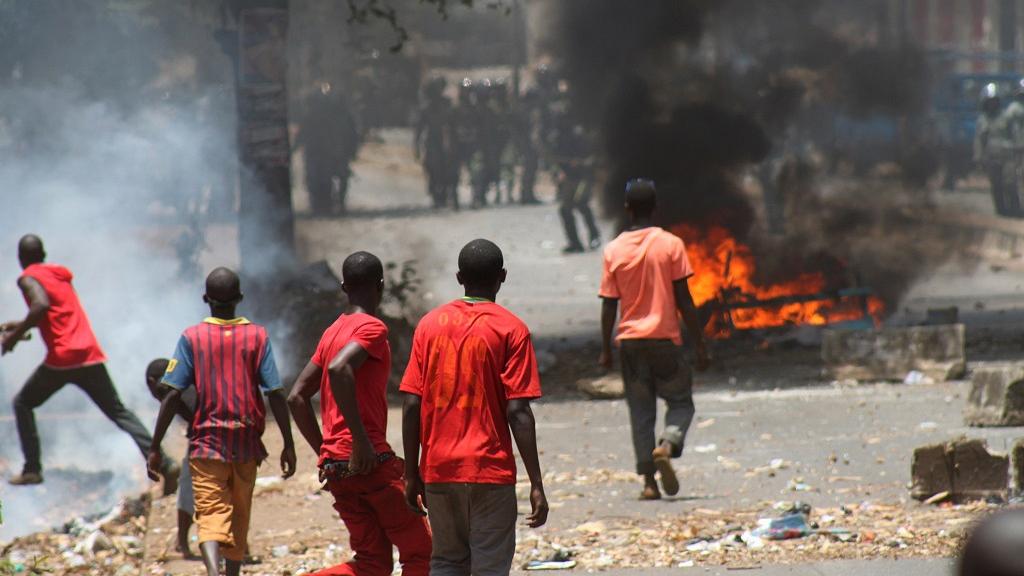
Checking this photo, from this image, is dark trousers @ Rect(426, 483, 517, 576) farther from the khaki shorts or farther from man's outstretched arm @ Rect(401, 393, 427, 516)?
the khaki shorts

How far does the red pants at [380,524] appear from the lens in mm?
4488

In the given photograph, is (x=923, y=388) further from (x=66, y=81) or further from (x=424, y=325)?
(x=66, y=81)

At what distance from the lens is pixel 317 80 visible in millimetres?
27891

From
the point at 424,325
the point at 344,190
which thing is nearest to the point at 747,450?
the point at 424,325

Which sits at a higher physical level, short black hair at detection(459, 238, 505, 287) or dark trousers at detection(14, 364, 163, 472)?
short black hair at detection(459, 238, 505, 287)

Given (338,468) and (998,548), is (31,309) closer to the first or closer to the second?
(338,468)

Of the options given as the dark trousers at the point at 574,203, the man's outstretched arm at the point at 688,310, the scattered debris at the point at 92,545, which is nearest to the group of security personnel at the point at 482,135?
the dark trousers at the point at 574,203

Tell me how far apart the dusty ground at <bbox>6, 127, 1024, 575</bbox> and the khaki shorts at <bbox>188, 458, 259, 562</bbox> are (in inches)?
27.1

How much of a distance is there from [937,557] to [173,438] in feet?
18.6

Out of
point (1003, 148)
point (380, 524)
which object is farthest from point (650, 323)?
point (1003, 148)

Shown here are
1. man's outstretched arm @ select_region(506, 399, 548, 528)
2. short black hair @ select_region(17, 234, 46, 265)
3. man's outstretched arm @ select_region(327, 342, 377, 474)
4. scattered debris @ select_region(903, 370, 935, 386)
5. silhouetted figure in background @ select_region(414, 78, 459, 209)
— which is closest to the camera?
man's outstretched arm @ select_region(506, 399, 548, 528)

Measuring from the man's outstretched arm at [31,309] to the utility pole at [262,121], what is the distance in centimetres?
378

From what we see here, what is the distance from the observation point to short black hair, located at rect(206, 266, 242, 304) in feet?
17.1

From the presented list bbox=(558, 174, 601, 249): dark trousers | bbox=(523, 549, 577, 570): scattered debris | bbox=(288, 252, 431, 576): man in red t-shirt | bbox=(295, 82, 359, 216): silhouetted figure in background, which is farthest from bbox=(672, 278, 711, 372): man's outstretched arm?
bbox=(295, 82, 359, 216): silhouetted figure in background
